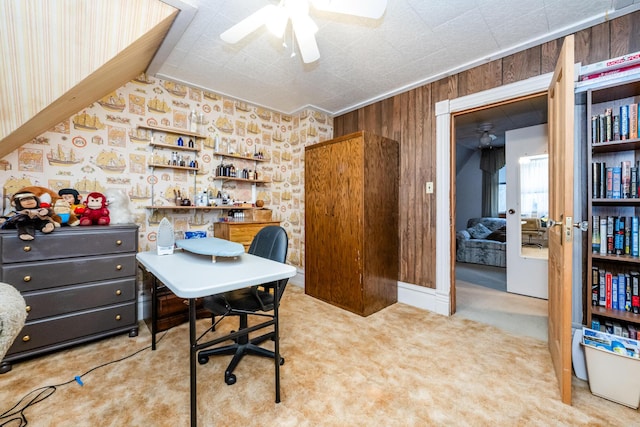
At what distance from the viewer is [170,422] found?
4.59ft

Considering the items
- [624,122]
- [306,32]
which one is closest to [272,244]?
[306,32]

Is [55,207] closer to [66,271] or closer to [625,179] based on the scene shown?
[66,271]

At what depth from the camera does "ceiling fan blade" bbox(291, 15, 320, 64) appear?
1611 mm

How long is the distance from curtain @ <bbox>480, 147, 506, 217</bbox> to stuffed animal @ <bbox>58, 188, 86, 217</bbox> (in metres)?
7.34

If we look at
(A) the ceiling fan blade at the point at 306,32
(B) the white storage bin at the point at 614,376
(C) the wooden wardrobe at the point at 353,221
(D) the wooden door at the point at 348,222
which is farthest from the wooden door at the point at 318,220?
(B) the white storage bin at the point at 614,376

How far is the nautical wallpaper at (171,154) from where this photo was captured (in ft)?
7.97

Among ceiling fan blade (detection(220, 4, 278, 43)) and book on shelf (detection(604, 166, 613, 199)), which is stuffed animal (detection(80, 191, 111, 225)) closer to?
ceiling fan blade (detection(220, 4, 278, 43))

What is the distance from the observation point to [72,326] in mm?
2061

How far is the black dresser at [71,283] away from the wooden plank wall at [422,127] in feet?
9.07

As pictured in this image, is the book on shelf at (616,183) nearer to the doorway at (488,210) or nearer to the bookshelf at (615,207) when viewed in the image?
the bookshelf at (615,207)

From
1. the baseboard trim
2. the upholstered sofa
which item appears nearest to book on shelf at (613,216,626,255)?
the baseboard trim

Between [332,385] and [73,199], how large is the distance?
2.57 meters

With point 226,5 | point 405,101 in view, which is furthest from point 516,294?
point 226,5

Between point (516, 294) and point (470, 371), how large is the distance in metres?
2.31
